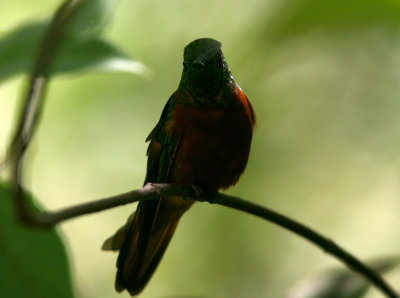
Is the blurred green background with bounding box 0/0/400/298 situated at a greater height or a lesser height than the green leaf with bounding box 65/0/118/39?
greater

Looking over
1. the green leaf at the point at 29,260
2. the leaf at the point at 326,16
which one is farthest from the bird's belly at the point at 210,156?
the green leaf at the point at 29,260

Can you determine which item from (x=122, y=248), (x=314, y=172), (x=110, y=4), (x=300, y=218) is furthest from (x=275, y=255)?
(x=110, y=4)

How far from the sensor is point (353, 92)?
4961mm

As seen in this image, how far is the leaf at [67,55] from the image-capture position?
143cm

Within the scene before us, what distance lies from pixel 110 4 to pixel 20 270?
2.36 feet

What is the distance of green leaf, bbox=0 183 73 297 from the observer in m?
1.11

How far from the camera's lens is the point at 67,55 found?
1.52 metres

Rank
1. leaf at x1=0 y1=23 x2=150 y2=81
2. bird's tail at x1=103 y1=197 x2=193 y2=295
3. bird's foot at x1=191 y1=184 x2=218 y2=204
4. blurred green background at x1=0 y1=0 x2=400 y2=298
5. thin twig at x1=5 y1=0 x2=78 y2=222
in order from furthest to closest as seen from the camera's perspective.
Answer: blurred green background at x1=0 y1=0 x2=400 y2=298 < bird's tail at x1=103 y1=197 x2=193 y2=295 < bird's foot at x1=191 y1=184 x2=218 y2=204 < leaf at x1=0 y1=23 x2=150 y2=81 < thin twig at x1=5 y1=0 x2=78 y2=222

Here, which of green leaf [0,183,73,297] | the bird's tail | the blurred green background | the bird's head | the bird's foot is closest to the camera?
green leaf [0,183,73,297]

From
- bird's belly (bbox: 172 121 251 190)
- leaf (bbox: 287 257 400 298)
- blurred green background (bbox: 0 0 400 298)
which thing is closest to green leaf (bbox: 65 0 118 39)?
bird's belly (bbox: 172 121 251 190)

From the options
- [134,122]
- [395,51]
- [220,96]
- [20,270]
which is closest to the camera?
[20,270]

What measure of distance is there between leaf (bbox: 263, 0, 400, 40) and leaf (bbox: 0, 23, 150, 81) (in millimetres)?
910

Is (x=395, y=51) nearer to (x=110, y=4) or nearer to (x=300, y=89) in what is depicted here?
(x=300, y=89)

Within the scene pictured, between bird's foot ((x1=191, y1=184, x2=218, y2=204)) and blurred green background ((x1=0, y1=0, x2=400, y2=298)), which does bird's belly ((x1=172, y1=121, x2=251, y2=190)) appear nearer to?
bird's foot ((x1=191, y1=184, x2=218, y2=204))
